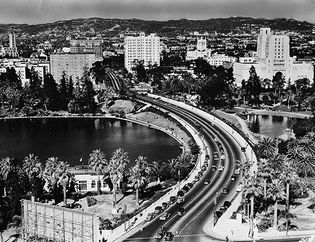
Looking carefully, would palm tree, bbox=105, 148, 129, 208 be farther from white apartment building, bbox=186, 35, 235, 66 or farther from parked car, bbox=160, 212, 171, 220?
white apartment building, bbox=186, 35, 235, 66

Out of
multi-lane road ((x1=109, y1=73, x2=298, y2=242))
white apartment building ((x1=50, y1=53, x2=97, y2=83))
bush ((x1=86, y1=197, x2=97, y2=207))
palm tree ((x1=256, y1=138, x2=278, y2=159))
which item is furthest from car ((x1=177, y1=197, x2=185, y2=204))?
white apartment building ((x1=50, y1=53, x2=97, y2=83))

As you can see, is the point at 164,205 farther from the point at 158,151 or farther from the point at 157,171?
the point at 158,151

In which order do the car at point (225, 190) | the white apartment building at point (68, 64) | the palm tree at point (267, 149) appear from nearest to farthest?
the car at point (225, 190) → the palm tree at point (267, 149) → the white apartment building at point (68, 64)

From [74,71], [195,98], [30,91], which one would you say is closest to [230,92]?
[195,98]

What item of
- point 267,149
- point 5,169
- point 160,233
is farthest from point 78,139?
point 160,233

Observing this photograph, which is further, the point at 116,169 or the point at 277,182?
the point at 116,169

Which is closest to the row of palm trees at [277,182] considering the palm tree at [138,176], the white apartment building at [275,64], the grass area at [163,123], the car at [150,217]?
the car at [150,217]

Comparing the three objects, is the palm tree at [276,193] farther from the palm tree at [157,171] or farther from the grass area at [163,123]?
the grass area at [163,123]
